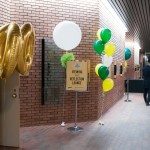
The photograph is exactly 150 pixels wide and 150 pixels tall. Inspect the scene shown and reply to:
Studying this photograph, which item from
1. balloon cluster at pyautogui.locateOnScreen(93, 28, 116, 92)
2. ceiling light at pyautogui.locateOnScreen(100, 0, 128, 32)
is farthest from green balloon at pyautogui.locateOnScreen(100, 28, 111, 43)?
ceiling light at pyautogui.locateOnScreen(100, 0, 128, 32)

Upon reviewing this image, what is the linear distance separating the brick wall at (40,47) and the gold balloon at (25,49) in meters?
1.53

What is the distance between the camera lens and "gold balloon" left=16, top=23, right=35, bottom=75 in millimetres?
4246

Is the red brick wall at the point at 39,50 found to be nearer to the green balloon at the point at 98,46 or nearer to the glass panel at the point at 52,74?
the glass panel at the point at 52,74

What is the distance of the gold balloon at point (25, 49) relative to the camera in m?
4.25

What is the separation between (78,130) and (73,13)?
2.77 meters

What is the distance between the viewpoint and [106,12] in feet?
26.4

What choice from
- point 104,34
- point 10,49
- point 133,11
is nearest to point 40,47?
point 104,34

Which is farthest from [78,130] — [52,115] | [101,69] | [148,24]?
[148,24]

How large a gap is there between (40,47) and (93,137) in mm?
2345

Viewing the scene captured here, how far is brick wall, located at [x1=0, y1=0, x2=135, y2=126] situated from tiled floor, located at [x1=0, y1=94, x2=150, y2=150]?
0.33 meters

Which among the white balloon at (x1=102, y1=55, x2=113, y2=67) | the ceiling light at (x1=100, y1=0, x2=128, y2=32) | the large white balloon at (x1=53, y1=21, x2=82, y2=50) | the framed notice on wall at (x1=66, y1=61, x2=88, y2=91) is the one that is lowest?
the framed notice on wall at (x1=66, y1=61, x2=88, y2=91)

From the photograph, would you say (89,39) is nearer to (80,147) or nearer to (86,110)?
(86,110)

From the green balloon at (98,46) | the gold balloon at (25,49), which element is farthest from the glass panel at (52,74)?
the gold balloon at (25,49)

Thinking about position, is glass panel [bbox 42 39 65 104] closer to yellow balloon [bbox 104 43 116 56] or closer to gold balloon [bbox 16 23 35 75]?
yellow balloon [bbox 104 43 116 56]
